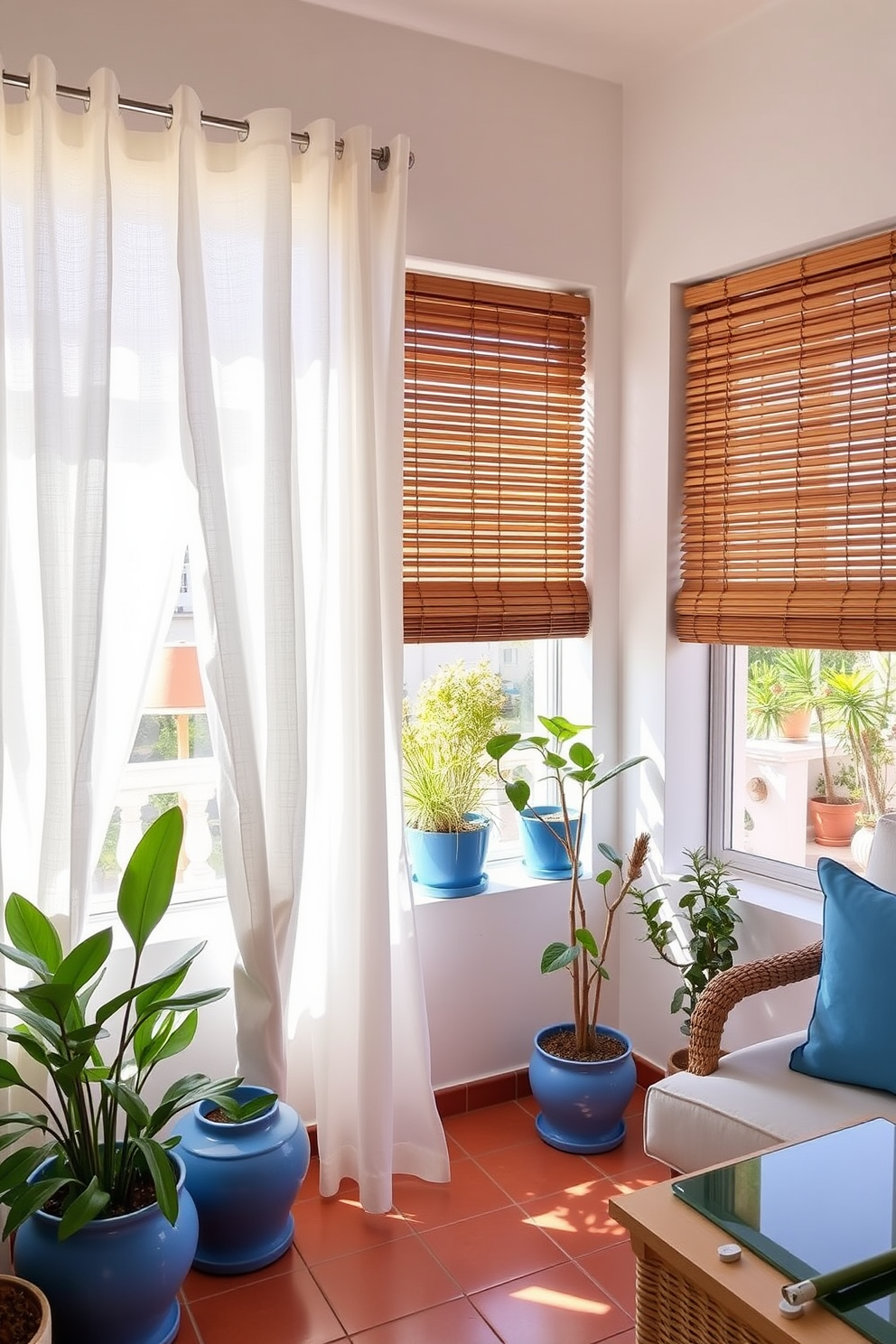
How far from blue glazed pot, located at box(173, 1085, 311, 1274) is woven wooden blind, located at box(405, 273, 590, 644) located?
49.2 inches

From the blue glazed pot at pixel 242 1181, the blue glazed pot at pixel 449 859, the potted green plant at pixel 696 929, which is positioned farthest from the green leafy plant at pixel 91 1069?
the potted green plant at pixel 696 929

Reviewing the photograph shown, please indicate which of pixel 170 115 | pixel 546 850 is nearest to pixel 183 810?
pixel 546 850

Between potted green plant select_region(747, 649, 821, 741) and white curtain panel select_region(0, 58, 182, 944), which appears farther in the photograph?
potted green plant select_region(747, 649, 821, 741)

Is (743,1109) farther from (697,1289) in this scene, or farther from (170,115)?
(170,115)

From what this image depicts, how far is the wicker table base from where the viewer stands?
1409 mm

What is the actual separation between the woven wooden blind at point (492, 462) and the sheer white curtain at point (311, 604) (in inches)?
11.2

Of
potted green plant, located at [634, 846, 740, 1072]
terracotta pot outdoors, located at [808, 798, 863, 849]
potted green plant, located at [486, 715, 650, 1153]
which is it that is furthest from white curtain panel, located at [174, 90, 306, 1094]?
terracotta pot outdoors, located at [808, 798, 863, 849]

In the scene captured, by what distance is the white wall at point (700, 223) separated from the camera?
244cm

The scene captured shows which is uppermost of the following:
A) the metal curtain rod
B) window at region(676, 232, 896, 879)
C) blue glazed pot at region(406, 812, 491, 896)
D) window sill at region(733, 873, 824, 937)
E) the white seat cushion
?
the metal curtain rod

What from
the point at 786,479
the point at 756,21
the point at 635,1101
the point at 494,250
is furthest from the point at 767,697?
the point at 756,21

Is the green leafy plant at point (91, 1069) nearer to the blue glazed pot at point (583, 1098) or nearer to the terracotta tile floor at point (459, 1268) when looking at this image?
the terracotta tile floor at point (459, 1268)

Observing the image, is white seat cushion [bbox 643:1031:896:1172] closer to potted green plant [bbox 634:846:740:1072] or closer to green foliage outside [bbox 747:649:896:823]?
potted green plant [bbox 634:846:740:1072]

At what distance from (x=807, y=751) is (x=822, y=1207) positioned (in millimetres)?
1379

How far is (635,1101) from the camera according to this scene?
309cm
